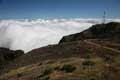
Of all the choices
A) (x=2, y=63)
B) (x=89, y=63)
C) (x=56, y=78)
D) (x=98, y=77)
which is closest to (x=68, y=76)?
(x=56, y=78)

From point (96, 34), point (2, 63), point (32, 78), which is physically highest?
point (32, 78)

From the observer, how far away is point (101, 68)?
42.2 meters

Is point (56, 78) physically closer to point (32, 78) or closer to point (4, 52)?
point (32, 78)

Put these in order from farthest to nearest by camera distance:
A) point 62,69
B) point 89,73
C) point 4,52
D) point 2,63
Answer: point 4,52, point 2,63, point 62,69, point 89,73

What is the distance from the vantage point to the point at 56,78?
39.0m

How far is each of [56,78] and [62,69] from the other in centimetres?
660

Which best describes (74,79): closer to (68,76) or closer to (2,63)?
(68,76)

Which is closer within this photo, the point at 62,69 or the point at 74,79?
the point at 74,79

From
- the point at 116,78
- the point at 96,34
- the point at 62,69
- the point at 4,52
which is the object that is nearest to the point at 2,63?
the point at 4,52

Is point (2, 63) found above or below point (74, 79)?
below

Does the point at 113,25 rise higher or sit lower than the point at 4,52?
higher

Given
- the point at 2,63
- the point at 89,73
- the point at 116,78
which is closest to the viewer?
the point at 116,78

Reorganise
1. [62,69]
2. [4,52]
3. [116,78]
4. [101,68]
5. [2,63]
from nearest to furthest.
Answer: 1. [116,78]
2. [101,68]
3. [62,69]
4. [2,63]
5. [4,52]

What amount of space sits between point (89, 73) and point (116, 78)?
4.54 m
